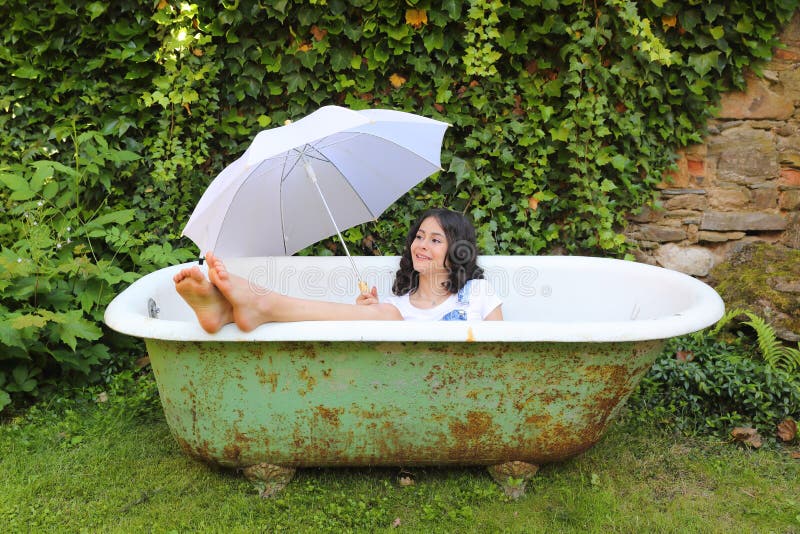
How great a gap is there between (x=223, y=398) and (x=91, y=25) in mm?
2407

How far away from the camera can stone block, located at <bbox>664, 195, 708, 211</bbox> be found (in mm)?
3436

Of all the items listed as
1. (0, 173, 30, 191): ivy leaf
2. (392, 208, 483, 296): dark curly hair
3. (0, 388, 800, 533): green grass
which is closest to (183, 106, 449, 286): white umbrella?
(392, 208, 483, 296): dark curly hair

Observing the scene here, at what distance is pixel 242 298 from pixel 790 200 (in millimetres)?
2916

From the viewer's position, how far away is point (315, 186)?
8.02 feet

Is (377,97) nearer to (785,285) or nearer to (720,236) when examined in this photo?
(720,236)

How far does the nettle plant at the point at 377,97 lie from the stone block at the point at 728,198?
0.32 m

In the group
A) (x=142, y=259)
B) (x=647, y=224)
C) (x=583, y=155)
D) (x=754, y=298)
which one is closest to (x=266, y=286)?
(x=142, y=259)

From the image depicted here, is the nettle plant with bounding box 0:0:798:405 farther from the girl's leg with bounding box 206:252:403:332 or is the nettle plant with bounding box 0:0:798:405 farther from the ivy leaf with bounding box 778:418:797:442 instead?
the girl's leg with bounding box 206:252:403:332

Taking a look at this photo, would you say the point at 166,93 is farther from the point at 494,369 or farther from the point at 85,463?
the point at 494,369

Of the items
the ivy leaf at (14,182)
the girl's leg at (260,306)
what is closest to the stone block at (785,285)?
the girl's leg at (260,306)

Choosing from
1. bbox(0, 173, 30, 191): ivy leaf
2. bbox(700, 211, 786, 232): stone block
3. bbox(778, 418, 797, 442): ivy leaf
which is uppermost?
bbox(0, 173, 30, 191): ivy leaf

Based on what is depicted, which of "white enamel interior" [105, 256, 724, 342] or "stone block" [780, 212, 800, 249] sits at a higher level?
"white enamel interior" [105, 256, 724, 342]

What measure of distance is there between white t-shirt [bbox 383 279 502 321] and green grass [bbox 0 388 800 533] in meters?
0.54

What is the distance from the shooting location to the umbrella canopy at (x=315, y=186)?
215cm
